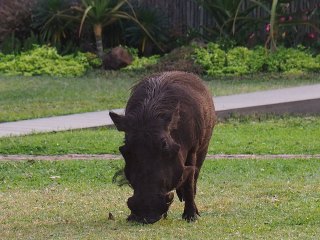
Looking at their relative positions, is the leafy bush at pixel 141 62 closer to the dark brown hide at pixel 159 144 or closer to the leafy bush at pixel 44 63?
the leafy bush at pixel 44 63

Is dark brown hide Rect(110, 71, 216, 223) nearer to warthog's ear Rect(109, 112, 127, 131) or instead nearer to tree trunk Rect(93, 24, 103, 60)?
warthog's ear Rect(109, 112, 127, 131)

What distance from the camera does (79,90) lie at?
20.6 meters

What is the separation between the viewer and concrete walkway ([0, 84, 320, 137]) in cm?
1667

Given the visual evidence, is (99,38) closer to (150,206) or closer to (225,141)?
(225,141)

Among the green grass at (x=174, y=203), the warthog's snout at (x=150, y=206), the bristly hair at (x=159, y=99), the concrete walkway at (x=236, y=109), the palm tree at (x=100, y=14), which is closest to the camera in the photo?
the warthog's snout at (x=150, y=206)

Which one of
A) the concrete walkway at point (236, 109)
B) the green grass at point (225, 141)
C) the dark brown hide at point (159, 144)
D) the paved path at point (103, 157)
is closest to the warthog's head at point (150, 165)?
the dark brown hide at point (159, 144)

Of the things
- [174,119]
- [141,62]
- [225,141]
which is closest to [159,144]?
[174,119]

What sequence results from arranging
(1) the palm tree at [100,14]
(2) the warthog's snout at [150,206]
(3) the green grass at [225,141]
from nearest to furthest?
(2) the warthog's snout at [150,206]
(3) the green grass at [225,141]
(1) the palm tree at [100,14]

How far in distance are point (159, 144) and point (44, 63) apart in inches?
584

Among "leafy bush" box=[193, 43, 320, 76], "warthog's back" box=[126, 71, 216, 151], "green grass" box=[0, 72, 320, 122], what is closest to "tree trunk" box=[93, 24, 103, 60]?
"green grass" box=[0, 72, 320, 122]

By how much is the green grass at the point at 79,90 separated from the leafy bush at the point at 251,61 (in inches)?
19.8

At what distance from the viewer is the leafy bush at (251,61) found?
22266 millimetres

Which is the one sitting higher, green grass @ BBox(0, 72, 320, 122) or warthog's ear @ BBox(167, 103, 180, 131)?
warthog's ear @ BBox(167, 103, 180, 131)

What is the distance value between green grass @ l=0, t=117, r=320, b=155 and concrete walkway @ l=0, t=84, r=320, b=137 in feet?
1.64
